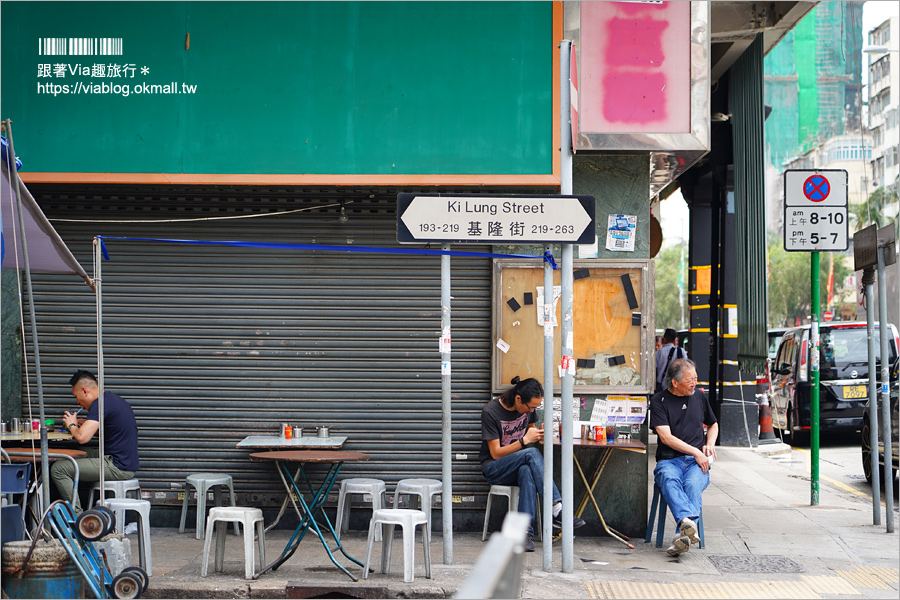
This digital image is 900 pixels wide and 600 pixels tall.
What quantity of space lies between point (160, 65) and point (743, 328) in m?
6.54

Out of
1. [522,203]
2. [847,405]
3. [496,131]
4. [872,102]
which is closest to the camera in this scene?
[522,203]

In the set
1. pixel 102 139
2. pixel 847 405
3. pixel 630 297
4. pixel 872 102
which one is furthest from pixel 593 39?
pixel 872 102

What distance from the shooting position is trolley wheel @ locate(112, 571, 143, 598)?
609cm

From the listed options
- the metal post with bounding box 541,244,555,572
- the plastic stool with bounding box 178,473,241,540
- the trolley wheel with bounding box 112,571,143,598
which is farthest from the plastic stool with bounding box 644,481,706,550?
the trolley wheel with bounding box 112,571,143,598

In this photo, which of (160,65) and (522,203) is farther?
(160,65)

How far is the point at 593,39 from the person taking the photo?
837cm

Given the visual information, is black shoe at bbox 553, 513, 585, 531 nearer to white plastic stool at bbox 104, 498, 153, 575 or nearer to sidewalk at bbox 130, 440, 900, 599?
sidewalk at bbox 130, 440, 900, 599

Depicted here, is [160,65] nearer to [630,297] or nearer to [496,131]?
[496,131]

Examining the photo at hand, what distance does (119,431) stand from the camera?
26.4 ft

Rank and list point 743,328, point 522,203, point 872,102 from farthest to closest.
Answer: point 872,102 → point 743,328 → point 522,203

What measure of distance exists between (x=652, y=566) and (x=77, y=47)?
6.64 metres

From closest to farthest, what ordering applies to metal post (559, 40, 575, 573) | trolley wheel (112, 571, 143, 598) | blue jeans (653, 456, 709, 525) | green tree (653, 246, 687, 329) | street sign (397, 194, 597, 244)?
trolley wheel (112, 571, 143, 598)
street sign (397, 194, 597, 244)
metal post (559, 40, 575, 573)
blue jeans (653, 456, 709, 525)
green tree (653, 246, 687, 329)

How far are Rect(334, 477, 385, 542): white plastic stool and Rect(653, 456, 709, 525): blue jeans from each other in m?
2.32

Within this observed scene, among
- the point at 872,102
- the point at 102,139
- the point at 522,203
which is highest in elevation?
the point at 872,102
